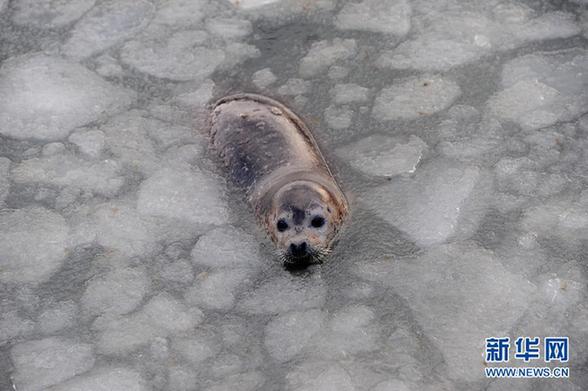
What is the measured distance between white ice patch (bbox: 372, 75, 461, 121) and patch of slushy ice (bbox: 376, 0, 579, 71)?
0.14m

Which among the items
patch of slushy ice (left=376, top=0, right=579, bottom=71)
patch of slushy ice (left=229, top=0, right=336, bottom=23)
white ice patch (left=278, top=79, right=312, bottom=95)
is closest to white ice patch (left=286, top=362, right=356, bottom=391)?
white ice patch (left=278, top=79, right=312, bottom=95)

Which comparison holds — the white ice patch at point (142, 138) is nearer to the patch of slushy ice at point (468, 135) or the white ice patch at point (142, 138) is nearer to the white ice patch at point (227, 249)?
the white ice patch at point (227, 249)

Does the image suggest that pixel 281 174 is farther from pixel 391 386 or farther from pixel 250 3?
pixel 250 3

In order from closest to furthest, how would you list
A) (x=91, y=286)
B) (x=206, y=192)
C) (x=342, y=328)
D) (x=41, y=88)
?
(x=342, y=328)
(x=91, y=286)
(x=206, y=192)
(x=41, y=88)

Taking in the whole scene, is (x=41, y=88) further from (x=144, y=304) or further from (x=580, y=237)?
(x=580, y=237)

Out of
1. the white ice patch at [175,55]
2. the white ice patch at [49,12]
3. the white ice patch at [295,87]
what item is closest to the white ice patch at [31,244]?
the white ice patch at [175,55]

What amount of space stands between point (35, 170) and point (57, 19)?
1368mm

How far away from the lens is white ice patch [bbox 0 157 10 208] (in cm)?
436

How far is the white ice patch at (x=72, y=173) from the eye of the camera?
14.3ft

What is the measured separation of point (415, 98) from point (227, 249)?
144 centimetres

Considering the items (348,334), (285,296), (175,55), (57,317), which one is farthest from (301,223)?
(175,55)

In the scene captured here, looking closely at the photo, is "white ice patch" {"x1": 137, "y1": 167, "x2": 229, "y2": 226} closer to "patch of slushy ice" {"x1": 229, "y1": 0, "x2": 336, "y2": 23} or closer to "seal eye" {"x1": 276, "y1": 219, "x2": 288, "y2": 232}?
"seal eye" {"x1": 276, "y1": 219, "x2": 288, "y2": 232}

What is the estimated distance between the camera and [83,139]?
182 inches

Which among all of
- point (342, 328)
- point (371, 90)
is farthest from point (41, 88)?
point (342, 328)
